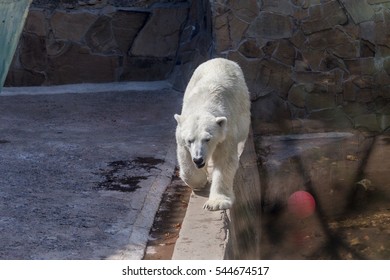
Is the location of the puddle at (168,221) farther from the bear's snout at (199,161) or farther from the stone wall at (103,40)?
the stone wall at (103,40)

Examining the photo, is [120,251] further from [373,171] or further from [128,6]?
[128,6]

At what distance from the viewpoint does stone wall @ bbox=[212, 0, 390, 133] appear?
Answer: 822 centimetres

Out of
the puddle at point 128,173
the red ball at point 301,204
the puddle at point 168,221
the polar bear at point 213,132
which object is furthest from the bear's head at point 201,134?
the red ball at point 301,204

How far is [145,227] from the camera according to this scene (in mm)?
5023

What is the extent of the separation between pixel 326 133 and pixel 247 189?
76.9 inches

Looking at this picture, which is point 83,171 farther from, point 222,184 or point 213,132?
point 213,132

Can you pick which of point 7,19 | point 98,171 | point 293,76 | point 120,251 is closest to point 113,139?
point 98,171

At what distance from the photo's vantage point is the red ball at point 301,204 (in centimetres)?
761

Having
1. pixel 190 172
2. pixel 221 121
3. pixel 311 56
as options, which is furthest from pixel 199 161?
pixel 311 56

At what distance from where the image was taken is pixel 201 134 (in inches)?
193

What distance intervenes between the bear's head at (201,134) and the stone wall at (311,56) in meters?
3.25

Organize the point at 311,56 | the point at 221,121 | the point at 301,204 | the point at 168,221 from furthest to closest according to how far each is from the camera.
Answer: the point at 311,56, the point at 301,204, the point at 168,221, the point at 221,121

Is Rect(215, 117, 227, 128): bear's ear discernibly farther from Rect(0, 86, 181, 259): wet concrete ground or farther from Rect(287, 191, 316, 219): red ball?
Rect(287, 191, 316, 219): red ball

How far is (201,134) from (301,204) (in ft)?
9.86
